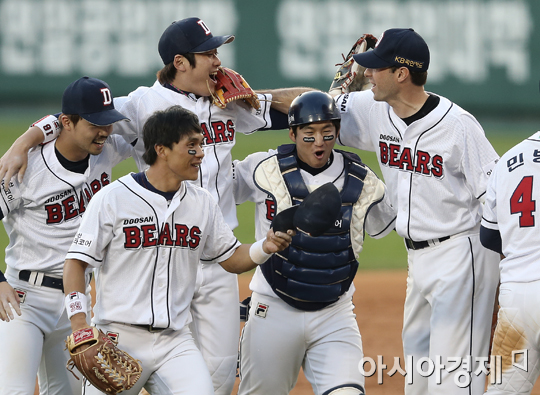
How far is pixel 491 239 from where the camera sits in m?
4.35

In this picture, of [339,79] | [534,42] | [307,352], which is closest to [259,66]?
[534,42]

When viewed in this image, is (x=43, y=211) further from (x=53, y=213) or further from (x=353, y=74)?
(x=353, y=74)

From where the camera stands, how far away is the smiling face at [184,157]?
4.09m

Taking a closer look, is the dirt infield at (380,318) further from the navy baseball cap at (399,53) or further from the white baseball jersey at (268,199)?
the navy baseball cap at (399,53)

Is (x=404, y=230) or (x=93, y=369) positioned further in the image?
(x=404, y=230)

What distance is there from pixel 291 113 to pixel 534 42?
1838 cm

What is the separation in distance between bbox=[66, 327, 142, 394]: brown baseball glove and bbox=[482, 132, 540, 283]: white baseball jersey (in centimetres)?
205

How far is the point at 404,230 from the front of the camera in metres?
4.83

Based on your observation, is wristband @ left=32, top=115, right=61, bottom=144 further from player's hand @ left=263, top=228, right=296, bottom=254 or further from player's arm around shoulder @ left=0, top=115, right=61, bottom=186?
player's hand @ left=263, top=228, right=296, bottom=254

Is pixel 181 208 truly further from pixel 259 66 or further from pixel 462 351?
pixel 259 66

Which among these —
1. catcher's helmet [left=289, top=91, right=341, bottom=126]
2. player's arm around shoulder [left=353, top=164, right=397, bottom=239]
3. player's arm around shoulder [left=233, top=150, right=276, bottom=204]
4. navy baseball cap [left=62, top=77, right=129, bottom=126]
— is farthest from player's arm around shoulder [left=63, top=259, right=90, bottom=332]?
player's arm around shoulder [left=353, top=164, right=397, bottom=239]

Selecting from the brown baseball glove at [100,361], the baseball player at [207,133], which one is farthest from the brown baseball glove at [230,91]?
the brown baseball glove at [100,361]

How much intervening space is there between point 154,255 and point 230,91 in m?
1.53

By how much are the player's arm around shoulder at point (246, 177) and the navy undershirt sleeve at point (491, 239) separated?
4.89ft
